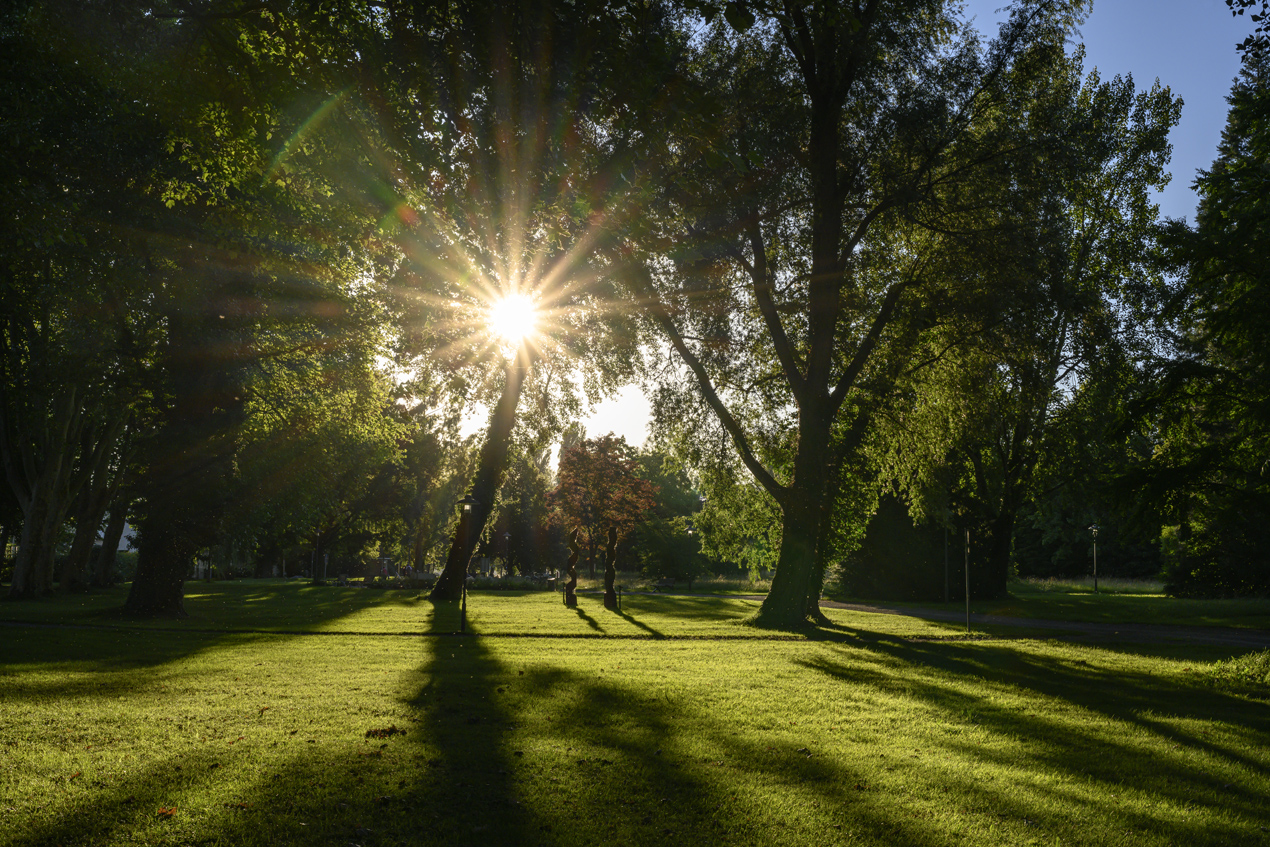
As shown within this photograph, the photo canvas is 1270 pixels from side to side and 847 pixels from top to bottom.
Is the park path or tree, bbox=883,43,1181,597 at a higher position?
tree, bbox=883,43,1181,597

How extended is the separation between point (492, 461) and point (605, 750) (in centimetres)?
2268

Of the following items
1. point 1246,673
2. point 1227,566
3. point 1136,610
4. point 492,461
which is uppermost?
point 492,461

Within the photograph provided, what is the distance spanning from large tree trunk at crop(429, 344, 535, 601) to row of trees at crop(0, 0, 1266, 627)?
184 millimetres

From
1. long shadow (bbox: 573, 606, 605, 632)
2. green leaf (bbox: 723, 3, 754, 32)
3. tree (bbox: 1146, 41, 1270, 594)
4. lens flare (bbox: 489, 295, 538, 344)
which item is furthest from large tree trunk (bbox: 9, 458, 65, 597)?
tree (bbox: 1146, 41, 1270, 594)

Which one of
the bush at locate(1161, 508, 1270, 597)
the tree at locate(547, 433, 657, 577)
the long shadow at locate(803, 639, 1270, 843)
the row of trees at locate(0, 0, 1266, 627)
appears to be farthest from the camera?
the tree at locate(547, 433, 657, 577)

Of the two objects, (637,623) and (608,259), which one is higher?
(608,259)

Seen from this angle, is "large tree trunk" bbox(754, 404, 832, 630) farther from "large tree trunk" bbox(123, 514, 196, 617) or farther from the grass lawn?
"large tree trunk" bbox(123, 514, 196, 617)

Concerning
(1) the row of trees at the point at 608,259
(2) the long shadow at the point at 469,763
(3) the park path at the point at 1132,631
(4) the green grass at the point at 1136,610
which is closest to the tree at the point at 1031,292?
(1) the row of trees at the point at 608,259

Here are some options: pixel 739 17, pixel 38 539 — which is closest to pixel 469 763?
pixel 739 17

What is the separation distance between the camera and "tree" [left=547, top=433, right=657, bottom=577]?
45.2 metres

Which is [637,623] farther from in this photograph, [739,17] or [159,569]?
[739,17]

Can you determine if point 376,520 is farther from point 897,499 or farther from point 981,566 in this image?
point 981,566

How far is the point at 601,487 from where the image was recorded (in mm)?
45250

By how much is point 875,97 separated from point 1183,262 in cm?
908
